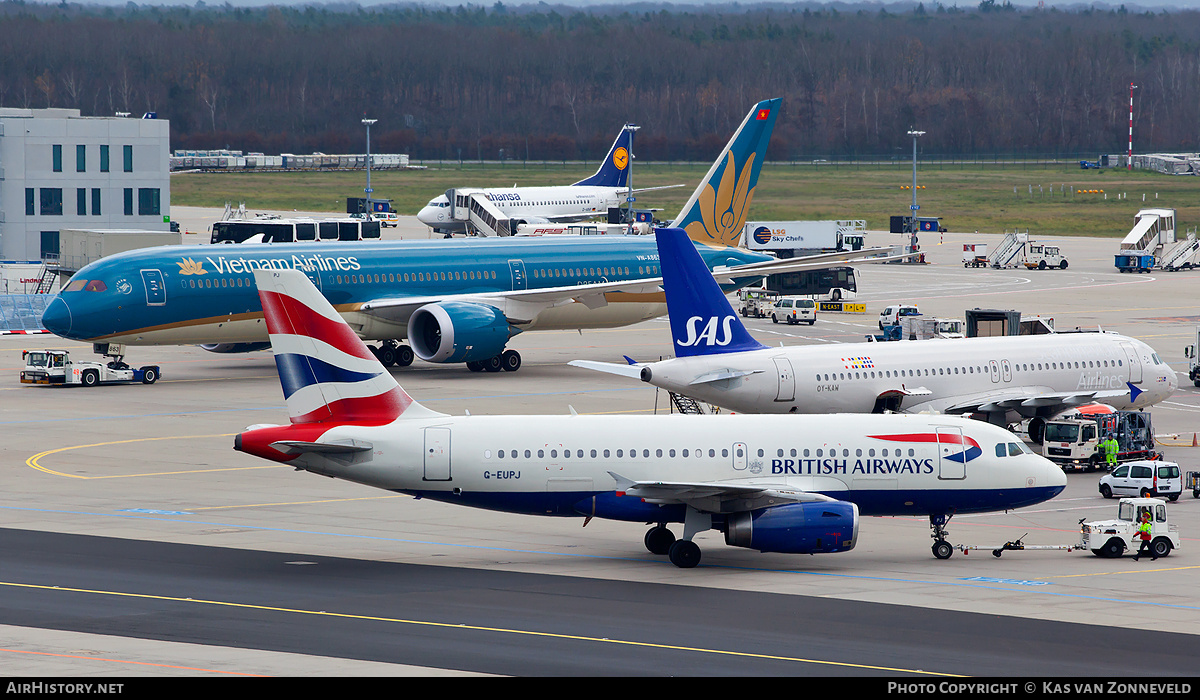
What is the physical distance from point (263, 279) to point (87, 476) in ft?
48.2

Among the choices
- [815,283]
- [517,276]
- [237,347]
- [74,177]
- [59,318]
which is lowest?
[237,347]

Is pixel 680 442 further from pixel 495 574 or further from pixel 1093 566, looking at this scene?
pixel 1093 566

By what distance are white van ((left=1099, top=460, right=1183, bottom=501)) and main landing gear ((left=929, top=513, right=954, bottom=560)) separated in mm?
9203

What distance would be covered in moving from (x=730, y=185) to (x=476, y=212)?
68761mm

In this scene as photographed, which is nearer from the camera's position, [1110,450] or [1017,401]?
[1110,450]

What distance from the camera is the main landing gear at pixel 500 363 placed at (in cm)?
6575

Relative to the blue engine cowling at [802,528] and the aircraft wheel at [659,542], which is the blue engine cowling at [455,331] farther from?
the blue engine cowling at [802,528]

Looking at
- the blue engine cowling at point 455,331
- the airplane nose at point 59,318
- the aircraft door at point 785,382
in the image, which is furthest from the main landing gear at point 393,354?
the aircraft door at point 785,382

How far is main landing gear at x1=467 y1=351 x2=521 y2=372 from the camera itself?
65750 millimetres

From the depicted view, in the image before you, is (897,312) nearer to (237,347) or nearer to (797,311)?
(797,311)

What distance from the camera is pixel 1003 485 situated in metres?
34.1

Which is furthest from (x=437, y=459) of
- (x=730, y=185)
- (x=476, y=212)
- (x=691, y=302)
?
(x=476, y=212)

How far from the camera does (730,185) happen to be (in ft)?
237

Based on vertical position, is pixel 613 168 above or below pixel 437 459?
above
